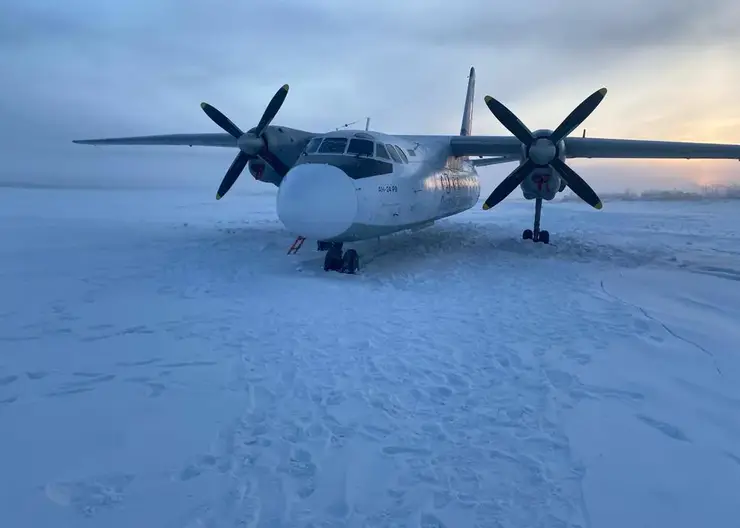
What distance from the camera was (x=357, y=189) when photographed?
9.90m

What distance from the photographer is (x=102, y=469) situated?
3273mm

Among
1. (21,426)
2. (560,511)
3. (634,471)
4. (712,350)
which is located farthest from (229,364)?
(712,350)

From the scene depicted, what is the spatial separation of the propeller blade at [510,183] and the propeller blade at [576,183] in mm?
670

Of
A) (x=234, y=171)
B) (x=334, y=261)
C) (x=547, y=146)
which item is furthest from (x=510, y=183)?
(x=234, y=171)

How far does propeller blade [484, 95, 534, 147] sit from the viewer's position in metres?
12.7

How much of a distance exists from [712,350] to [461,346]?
119 inches

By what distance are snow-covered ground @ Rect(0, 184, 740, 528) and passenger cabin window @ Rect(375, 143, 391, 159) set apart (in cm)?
343

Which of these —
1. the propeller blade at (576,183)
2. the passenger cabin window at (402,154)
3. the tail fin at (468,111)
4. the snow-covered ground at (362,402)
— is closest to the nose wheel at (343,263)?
the snow-covered ground at (362,402)

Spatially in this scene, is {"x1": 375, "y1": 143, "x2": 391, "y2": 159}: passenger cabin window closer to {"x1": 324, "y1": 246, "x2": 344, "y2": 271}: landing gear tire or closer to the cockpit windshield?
the cockpit windshield

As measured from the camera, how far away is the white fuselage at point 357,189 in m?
9.48

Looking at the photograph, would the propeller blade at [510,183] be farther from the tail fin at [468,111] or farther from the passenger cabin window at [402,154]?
the tail fin at [468,111]

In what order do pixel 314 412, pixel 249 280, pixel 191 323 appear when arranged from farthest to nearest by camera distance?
pixel 249 280 < pixel 191 323 < pixel 314 412

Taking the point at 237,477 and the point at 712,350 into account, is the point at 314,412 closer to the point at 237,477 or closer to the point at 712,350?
the point at 237,477

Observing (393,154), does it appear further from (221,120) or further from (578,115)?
(221,120)
